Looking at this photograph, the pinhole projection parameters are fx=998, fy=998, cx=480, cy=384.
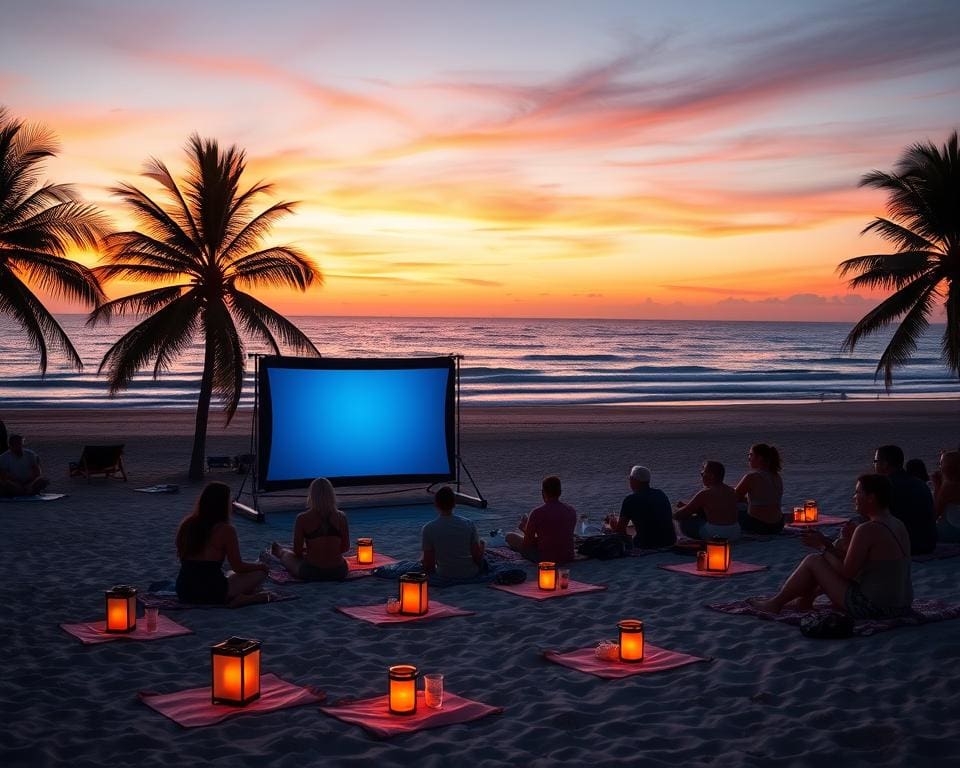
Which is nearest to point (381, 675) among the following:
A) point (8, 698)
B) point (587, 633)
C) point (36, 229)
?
point (587, 633)

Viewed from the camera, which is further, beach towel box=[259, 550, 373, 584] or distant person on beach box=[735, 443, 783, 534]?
distant person on beach box=[735, 443, 783, 534]

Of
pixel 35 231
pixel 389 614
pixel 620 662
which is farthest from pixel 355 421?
pixel 620 662

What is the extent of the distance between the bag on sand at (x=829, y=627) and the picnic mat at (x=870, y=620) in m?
0.11

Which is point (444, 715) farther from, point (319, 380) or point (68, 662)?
point (319, 380)

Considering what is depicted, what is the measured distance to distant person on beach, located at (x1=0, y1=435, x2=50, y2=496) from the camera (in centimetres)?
1390

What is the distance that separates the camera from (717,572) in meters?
9.13

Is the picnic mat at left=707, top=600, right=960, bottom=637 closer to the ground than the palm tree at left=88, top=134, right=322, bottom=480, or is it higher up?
closer to the ground

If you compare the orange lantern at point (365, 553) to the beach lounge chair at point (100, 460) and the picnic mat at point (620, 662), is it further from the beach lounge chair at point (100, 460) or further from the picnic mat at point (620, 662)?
the beach lounge chair at point (100, 460)

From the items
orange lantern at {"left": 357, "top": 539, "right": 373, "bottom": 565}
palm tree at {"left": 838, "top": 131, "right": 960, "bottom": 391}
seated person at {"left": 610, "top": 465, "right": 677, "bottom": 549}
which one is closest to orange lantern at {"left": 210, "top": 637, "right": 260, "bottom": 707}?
orange lantern at {"left": 357, "top": 539, "right": 373, "bottom": 565}

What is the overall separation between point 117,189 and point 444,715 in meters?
12.8

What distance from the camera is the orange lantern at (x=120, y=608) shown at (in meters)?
7.00

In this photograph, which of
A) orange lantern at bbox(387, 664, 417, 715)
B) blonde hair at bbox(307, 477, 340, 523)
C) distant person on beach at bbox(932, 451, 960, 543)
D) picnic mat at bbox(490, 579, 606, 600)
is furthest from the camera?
distant person on beach at bbox(932, 451, 960, 543)

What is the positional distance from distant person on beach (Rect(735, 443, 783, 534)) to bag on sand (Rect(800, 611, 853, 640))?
3873 mm

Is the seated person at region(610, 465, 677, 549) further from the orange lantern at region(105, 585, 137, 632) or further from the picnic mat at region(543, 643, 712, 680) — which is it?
the orange lantern at region(105, 585, 137, 632)
